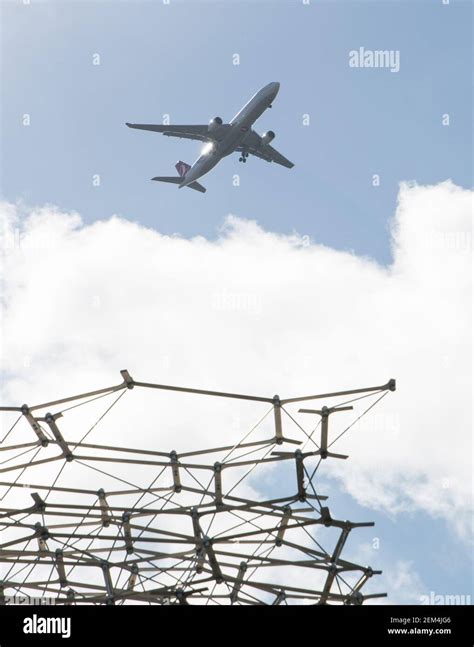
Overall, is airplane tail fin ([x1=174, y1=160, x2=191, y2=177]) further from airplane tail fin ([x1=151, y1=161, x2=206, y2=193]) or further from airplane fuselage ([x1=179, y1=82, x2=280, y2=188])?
airplane fuselage ([x1=179, y1=82, x2=280, y2=188])

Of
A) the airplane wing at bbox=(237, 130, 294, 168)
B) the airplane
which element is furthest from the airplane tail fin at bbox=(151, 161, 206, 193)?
the airplane wing at bbox=(237, 130, 294, 168)

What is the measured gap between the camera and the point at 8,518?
21.3m

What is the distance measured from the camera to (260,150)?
2338 inches

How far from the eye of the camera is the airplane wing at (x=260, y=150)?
57.7 meters

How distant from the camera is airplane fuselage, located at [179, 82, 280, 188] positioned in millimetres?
51500

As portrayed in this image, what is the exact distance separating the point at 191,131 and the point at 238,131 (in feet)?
11.8

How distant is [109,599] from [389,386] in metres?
8.42
